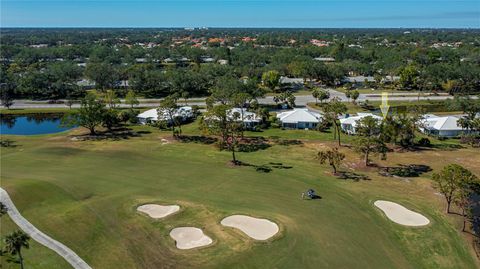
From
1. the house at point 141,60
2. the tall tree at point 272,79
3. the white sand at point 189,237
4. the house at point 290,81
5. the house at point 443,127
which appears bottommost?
the white sand at point 189,237

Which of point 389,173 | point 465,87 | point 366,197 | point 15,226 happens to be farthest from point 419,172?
point 465,87

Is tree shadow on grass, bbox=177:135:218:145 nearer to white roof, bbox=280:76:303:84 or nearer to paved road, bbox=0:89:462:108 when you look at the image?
paved road, bbox=0:89:462:108

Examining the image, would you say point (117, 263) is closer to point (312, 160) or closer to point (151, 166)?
point (151, 166)

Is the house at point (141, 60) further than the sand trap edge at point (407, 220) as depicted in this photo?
Yes

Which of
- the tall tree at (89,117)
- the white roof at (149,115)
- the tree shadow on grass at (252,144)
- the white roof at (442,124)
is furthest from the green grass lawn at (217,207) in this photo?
the white roof at (149,115)

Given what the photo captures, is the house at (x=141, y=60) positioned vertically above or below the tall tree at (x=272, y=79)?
above

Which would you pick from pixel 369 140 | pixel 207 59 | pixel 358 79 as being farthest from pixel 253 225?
pixel 207 59

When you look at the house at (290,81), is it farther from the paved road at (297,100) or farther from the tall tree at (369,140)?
the tall tree at (369,140)
